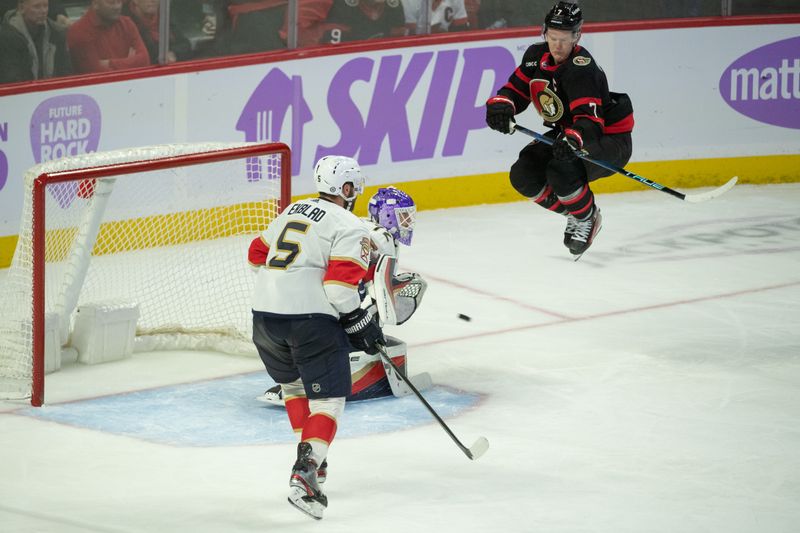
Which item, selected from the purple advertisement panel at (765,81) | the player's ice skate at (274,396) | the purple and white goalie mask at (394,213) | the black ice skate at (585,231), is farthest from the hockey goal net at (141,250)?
the purple advertisement panel at (765,81)

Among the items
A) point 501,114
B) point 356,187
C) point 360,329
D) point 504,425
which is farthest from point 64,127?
point 360,329

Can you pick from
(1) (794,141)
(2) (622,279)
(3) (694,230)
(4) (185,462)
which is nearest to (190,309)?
(4) (185,462)

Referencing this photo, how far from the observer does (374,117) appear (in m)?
9.60

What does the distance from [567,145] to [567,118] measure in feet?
0.91

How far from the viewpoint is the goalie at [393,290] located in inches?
225

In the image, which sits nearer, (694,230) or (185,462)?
(185,462)

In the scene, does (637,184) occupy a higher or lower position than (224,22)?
lower

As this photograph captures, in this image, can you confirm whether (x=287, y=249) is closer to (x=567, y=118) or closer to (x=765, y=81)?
(x=567, y=118)

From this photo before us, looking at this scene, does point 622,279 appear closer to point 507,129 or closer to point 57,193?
point 507,129

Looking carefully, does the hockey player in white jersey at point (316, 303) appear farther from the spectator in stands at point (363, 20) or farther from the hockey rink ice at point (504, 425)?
the spectator in stands at point (363, 20)

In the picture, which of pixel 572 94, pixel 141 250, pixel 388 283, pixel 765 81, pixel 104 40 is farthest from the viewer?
pixel 765 81

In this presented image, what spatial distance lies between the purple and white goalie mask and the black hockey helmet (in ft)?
3.04

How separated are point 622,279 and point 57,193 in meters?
3.17

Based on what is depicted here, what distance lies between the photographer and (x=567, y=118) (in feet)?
20.4
